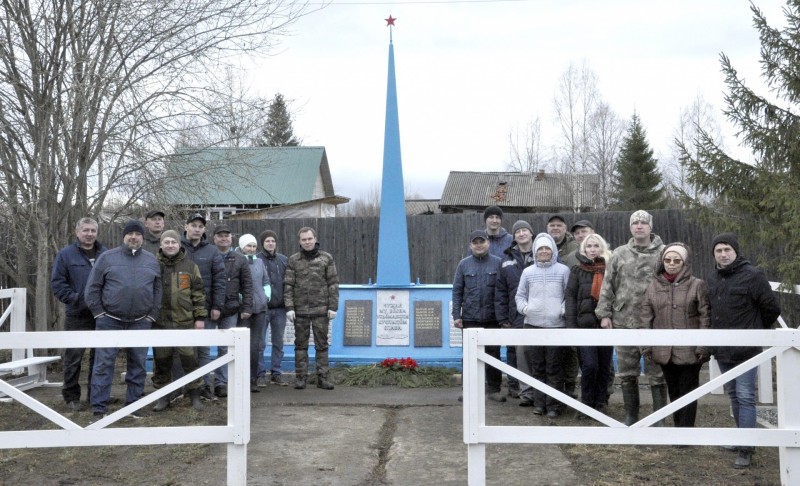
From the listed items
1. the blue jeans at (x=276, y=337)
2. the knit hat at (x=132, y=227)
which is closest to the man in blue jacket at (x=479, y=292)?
the blue jeans at (x=276, y=337)

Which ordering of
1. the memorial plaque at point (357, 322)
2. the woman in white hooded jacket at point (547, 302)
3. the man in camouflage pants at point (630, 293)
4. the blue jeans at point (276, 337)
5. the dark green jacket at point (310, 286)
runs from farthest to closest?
the memorial plaque at point (357, 322) < the blue jeans at point (276, 337) < the dark green jacket at point (310, 286) < the woman in white hooded jacket at point (547, 302) < the man in camouflage pants at point (630, 293)

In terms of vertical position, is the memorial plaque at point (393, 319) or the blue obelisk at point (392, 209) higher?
the blue obelisk at point (392, 209)

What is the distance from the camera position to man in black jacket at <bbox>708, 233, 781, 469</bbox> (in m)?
5.01

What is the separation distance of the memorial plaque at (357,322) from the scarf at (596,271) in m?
3.76

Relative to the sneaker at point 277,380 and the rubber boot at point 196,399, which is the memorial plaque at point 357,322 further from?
the rubber boot at point 196,399

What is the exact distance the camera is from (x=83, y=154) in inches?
358

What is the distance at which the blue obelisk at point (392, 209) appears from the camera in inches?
392

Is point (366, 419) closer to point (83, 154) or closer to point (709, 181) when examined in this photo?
point (83, 154)

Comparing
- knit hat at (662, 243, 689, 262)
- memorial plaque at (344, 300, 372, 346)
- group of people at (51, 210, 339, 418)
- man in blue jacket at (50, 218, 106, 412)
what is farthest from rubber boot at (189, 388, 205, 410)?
knit hat at (662, 243, 689, 262)

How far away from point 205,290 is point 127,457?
7.30 ft

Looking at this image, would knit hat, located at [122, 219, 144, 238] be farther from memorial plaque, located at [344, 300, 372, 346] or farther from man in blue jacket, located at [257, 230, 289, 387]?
memorial plaque, located at [344, 300, 372, 346]

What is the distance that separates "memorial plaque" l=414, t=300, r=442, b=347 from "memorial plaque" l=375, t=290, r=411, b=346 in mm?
119

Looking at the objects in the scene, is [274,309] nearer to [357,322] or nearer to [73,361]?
[357,322]

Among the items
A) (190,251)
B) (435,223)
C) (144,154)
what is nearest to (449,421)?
(190,251)
